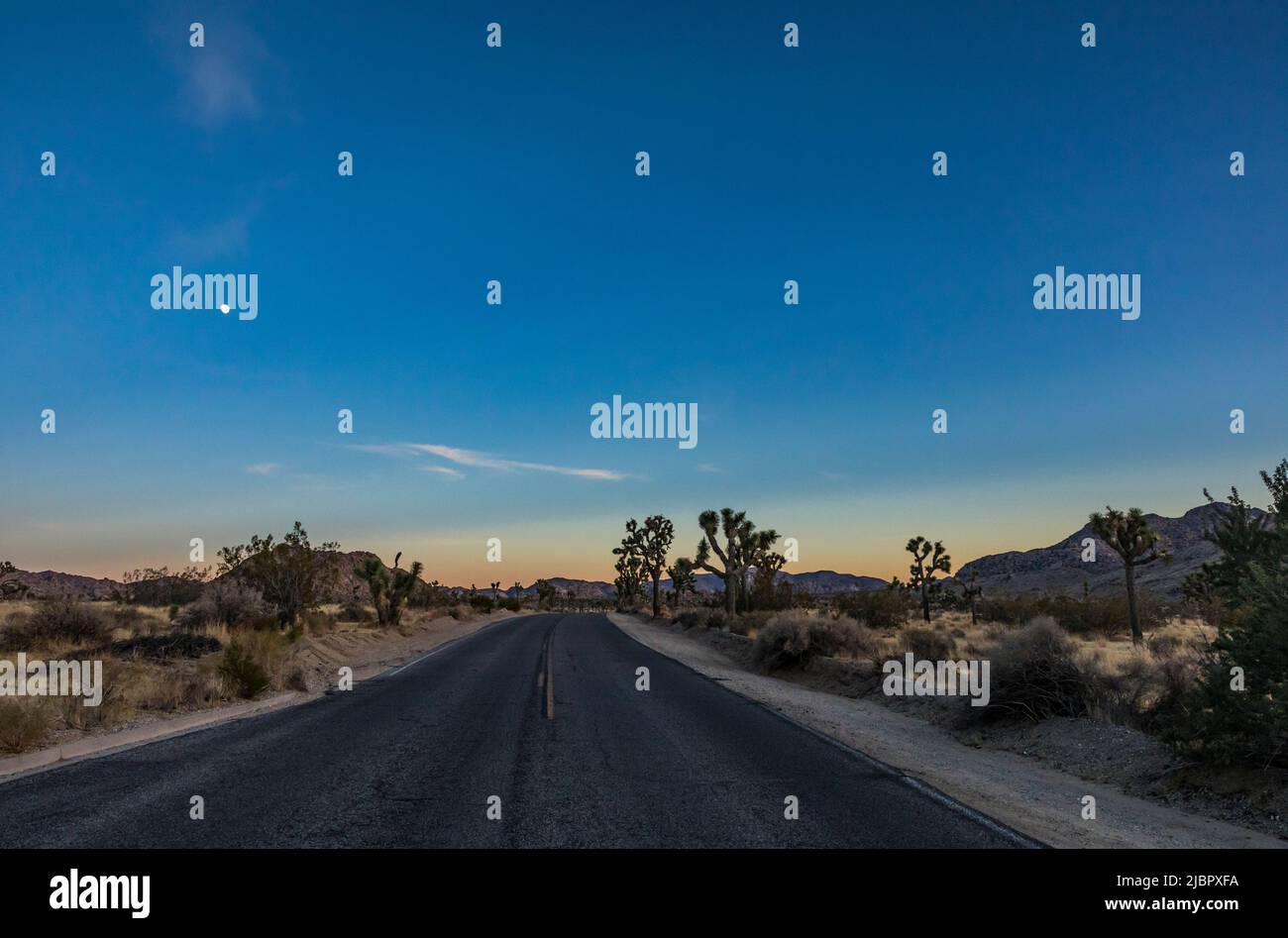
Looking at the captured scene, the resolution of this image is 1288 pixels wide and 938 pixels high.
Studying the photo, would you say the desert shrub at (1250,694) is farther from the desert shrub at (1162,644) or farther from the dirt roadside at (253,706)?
the dirt roadside at (253,706)

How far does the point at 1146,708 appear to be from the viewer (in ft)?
38.2

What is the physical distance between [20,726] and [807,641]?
18.2 metres

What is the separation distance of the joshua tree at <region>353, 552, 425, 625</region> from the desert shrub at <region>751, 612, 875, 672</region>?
96.0 ft

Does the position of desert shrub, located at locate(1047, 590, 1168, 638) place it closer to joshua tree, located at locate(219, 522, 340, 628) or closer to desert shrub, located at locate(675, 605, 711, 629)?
desert shrub, located at locate(675, 605, 711, 629)

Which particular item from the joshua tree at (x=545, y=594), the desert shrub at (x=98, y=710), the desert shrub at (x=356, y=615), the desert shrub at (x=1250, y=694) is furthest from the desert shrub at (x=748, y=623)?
the joshua tree at (x=545, y=594)

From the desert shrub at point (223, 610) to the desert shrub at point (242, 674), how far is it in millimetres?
10626

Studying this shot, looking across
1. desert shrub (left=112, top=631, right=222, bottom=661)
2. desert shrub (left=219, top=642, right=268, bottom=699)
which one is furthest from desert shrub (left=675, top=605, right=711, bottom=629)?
desert shrub (left=219, top=642, right=268, bottom=699)

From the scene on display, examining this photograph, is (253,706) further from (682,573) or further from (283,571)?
(682,573)

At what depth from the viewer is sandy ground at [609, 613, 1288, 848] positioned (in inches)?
272

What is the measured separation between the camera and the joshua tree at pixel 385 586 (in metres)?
46.0
